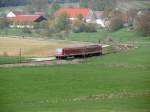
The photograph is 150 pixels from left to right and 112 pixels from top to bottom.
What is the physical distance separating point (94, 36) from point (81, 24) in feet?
1.06

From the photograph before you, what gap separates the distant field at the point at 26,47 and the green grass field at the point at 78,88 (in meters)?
1.24

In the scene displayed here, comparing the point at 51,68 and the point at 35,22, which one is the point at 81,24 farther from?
the point at 51,68

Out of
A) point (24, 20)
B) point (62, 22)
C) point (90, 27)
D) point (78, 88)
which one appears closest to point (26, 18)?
point (24, 20)

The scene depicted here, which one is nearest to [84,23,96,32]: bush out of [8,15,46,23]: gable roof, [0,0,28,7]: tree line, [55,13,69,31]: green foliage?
[55,13,69,31]: green foliage

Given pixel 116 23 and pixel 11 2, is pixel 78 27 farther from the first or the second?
pixel 11 2

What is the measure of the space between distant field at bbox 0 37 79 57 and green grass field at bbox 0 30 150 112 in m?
1.24

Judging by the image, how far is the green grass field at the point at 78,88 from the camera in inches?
103

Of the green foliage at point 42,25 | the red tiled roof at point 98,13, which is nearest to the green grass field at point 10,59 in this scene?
the green foliage at point 42,25

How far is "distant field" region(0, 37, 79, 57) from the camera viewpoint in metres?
7.07

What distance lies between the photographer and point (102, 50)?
330 inches

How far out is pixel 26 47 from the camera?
766 centimetres

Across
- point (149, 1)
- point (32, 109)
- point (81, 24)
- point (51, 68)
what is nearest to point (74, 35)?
point (81, 24)

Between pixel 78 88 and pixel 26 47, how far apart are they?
12.5 ft

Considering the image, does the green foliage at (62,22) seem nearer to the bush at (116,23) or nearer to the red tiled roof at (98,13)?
the red tiled roof at (98,13)
